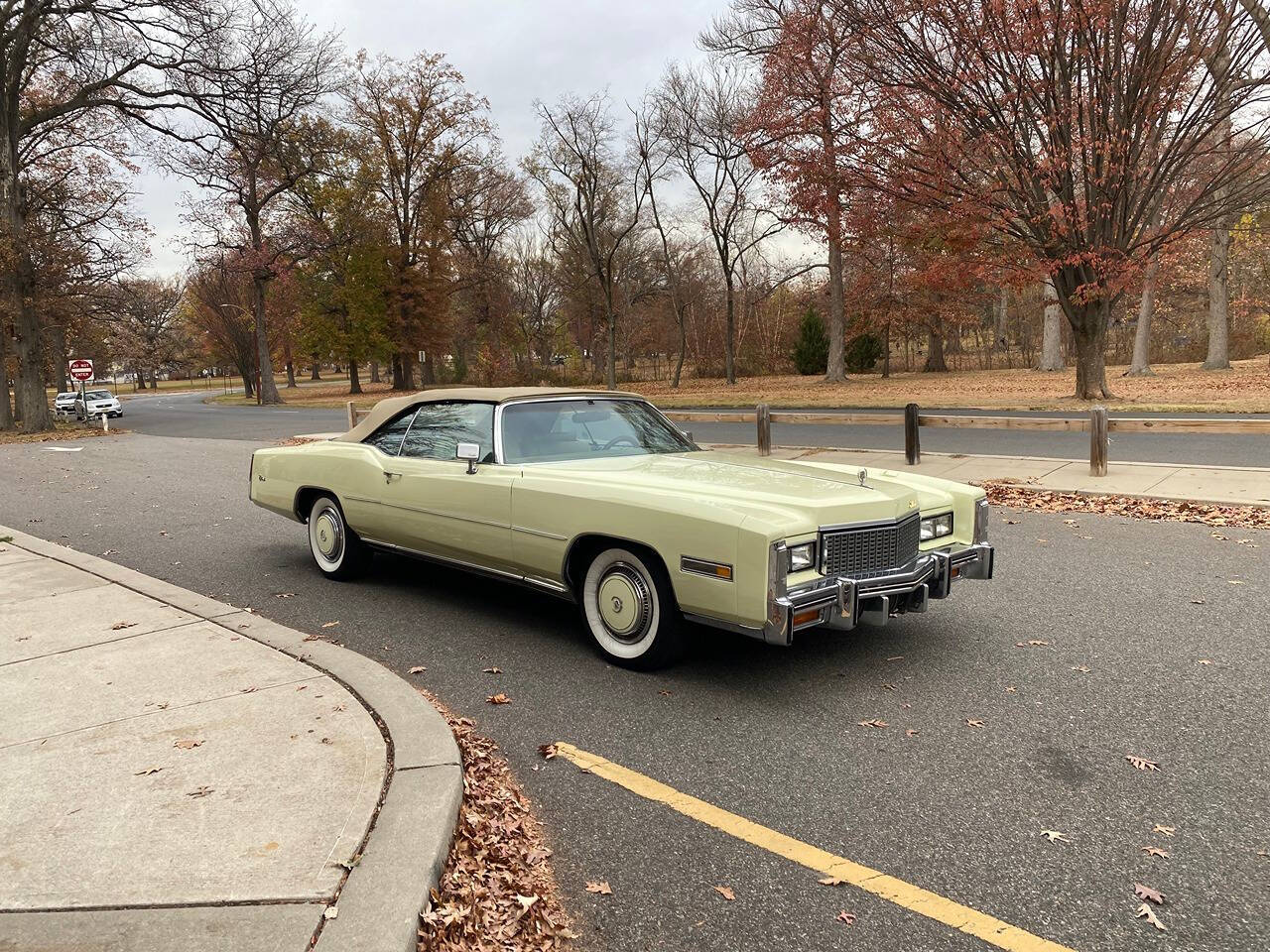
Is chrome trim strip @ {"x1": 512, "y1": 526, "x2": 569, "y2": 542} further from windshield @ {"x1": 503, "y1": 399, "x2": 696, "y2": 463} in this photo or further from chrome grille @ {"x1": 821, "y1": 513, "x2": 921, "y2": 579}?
chrome grille @ {"x1": 821, "y1": 513, "x2": 921, "y2": 579}

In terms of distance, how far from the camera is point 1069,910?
2.52 metres

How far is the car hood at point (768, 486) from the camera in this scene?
160 inches

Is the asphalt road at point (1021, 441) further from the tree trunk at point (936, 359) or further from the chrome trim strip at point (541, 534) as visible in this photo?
the tree trunk at point (936, 359)

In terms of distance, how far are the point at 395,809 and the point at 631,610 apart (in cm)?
178

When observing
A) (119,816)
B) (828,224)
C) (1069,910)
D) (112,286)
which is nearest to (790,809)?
(1069,910)

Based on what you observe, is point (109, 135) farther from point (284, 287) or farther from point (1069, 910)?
point (1069, 910)

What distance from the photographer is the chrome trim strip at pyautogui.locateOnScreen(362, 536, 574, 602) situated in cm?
480

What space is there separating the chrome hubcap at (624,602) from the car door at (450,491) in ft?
2.33

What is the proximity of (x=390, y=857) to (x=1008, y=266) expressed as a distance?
20262 mm

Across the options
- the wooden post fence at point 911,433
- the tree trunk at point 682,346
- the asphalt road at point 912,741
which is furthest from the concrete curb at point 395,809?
the tree trunk at point 682,346

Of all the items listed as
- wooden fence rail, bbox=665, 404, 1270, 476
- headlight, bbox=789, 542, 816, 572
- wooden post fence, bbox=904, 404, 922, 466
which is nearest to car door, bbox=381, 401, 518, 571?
headlight, bbox=789, 542, 816, 572

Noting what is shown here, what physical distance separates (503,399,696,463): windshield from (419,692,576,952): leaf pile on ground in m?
2.28

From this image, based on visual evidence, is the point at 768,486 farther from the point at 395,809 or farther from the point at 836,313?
the point at 836,313

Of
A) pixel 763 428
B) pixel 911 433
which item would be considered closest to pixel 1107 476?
pixel 911 433
